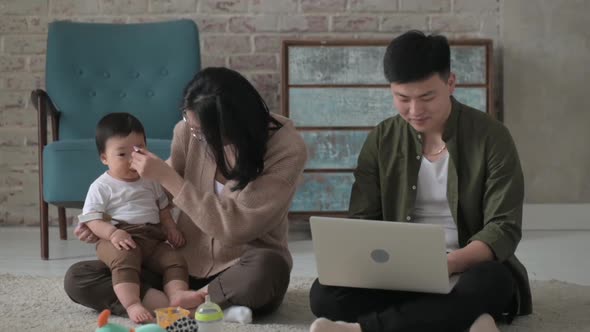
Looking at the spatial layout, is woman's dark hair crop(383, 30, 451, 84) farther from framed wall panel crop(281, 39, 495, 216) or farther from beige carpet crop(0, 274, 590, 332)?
framed wall panel crop(281, 39, 495, 216)

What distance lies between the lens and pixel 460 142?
2.23 meters

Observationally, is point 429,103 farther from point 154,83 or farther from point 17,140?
point 17,140

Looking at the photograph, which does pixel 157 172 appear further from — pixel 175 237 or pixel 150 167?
pixel 175 237

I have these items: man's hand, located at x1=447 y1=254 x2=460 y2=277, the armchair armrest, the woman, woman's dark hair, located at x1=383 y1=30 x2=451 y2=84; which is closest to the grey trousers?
the woman

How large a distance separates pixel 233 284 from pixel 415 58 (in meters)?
0.72

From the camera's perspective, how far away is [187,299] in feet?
7.43

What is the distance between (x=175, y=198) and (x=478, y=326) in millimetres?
806

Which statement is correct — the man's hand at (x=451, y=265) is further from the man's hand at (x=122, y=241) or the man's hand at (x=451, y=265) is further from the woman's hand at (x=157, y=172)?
the man's hand at (x=122, y=241)

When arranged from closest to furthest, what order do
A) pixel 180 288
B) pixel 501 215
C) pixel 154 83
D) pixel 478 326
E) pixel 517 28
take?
pixel 478 326 < pixel 501 215 < pixel 180 288 < pixel 154 83 < pixel 517 28

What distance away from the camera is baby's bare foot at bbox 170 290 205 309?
2262mm

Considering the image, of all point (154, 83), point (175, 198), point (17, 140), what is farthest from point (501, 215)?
point (17, 140)

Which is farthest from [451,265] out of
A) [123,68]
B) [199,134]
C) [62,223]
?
[62,223]

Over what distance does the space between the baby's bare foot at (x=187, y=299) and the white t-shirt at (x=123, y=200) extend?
25 cm

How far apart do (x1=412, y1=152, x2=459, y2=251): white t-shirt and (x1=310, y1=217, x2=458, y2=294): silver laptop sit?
9.6 inches
